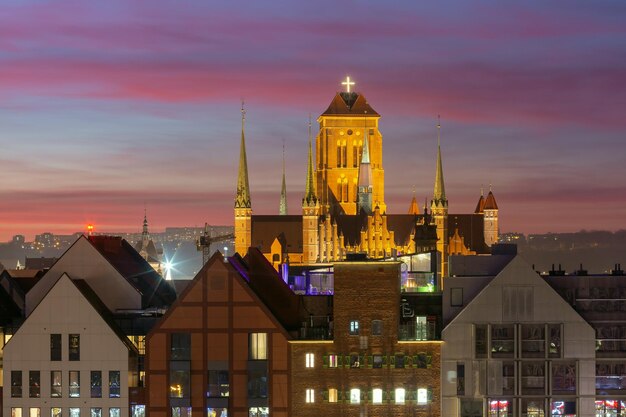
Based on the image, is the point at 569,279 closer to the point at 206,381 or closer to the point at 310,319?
the point at 310,319

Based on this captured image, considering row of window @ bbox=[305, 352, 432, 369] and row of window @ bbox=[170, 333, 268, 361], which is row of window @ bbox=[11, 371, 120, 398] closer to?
row of window @ bbox=[170, 333, 268, 361]

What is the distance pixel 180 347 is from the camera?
326ft

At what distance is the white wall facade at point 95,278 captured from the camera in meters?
110

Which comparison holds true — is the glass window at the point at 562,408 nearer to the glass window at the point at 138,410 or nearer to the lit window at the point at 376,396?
the lit window at the point at 376,396

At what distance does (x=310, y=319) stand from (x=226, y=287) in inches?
259

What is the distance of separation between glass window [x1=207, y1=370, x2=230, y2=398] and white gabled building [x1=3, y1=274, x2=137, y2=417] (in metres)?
5.66

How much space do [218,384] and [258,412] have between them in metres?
3.15

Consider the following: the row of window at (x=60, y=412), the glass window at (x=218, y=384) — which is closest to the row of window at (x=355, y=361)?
the glass window at (x=218, y=384)

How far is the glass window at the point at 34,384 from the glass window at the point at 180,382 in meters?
8.99

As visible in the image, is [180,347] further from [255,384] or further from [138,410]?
[255,384]

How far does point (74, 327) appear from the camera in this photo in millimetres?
101062

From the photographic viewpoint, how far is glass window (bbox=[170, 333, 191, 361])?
9938cm

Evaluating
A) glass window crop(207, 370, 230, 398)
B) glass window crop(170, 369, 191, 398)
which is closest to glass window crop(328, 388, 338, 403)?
glass window crop(207, 370, 230, 398)

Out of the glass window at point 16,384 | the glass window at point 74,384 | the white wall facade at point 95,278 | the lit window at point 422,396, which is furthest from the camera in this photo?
the white wall facade at point 95,278
